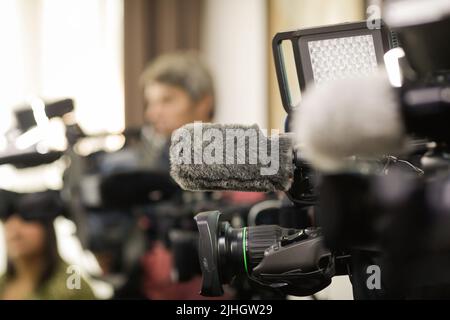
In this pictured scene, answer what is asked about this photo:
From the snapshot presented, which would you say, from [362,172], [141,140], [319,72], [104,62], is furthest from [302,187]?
[104,62]

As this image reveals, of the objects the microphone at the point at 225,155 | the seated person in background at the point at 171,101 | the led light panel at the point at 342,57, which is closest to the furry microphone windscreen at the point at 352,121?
the microphone at the point at 225,155

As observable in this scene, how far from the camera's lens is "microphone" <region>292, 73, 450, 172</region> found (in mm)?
331

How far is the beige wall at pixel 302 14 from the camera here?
92 centimetres

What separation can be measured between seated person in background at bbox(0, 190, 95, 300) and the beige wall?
0.39 meters

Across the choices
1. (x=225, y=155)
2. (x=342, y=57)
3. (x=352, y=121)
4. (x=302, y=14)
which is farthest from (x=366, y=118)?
(x=302, y=14)

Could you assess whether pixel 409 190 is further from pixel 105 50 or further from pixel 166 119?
pixel 105 50

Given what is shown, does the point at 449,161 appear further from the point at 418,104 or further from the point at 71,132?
the point at 71,132

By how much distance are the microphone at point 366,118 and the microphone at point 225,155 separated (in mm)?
175

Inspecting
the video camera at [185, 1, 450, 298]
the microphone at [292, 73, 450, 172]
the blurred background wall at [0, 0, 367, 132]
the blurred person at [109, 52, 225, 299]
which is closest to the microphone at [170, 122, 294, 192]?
the video camera at [185, 1, 450, 298]

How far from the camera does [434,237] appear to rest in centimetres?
36

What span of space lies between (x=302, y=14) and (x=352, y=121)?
2.94 ft

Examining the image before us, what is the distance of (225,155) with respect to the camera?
53cm

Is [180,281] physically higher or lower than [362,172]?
lower

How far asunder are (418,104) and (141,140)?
33.9 inches
